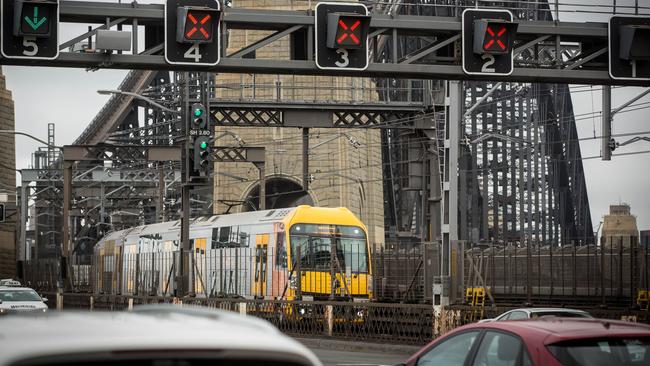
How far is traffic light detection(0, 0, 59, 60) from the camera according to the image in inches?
830

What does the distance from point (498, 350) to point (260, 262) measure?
27.4 m

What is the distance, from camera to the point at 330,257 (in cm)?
3588

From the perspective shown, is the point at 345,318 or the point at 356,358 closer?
the point at 356,358

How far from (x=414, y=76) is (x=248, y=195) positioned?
43.2 metres

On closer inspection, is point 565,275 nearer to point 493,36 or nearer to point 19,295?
point 493,36

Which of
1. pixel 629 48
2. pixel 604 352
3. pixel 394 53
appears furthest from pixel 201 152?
pixel 604 352

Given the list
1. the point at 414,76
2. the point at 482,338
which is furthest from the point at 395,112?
the point at 482,338

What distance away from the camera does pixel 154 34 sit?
22953 millimetres

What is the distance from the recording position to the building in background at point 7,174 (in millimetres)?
98188

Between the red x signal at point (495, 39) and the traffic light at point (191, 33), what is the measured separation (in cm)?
525

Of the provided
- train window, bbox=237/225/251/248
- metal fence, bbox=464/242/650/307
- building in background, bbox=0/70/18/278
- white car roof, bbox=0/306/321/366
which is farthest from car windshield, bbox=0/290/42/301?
building in background, bbox=0/70/18/278

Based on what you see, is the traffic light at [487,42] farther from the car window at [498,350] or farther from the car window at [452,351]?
the car window at [498,350]

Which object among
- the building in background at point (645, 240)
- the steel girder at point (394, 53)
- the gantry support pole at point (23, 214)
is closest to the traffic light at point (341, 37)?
the steel girder at point (394, 53)

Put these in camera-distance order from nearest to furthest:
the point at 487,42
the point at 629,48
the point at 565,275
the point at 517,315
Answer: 1. the point at 517,315
2. the point at 487,42
3. the point at 629,48
4. the point at 565,275
